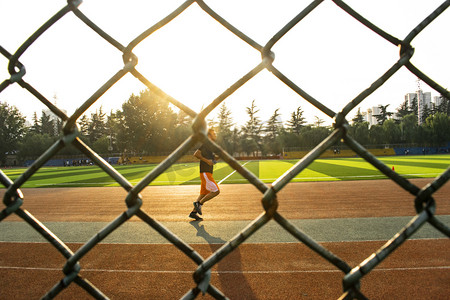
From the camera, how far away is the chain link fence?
755mm

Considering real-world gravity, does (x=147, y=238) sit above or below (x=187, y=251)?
below

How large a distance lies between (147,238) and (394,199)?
7.66 m

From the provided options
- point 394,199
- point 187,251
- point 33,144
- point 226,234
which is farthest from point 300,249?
point 33,144

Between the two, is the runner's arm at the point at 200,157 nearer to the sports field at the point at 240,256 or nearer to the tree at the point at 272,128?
the sports field at the point at 240,256

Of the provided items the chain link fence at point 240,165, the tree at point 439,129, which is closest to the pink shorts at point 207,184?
the chain link fence at point 240,165

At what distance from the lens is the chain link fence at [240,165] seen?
0.76 m

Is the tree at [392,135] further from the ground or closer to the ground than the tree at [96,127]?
closer to the ground

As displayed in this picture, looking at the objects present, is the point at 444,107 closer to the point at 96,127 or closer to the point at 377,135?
the point at 377,135

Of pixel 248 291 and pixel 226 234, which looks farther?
pixel 226 234

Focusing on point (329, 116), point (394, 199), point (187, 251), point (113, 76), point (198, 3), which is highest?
point (198, 3)

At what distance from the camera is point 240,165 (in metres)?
0.77

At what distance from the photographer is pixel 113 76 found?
84 centimetres

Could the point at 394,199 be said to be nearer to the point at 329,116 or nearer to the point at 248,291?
the point at 248,291

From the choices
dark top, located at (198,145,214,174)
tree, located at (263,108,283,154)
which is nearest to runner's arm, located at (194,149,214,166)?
dark top, located at (198,145,214,174)
